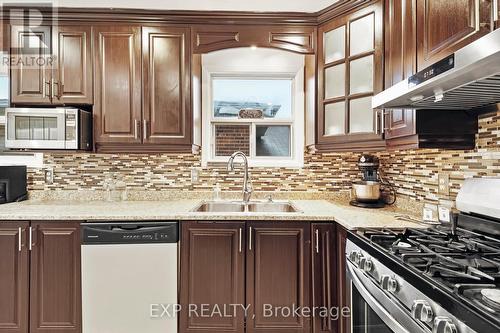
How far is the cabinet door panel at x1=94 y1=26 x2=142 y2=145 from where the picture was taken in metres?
2.35

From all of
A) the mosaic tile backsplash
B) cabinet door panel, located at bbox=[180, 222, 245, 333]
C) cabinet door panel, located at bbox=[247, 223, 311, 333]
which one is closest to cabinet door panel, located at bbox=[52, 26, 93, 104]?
the mosaic tile backsplash

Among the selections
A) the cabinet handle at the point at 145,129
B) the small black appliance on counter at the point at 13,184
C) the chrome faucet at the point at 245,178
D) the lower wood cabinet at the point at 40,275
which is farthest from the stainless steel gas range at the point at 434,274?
the small black appliance on counter at the point at 13,184

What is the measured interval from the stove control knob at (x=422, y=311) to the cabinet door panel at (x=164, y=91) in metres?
1.84

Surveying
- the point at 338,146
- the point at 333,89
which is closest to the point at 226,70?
the point at 333,89

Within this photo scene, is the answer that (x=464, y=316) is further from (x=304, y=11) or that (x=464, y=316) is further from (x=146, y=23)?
(x=146, y=23)

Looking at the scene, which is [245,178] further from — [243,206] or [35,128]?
[35,128]

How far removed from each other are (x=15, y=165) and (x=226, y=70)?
1957 millimetres

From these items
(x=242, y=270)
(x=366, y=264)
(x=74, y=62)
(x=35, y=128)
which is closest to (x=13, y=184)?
(x=35, y=128)

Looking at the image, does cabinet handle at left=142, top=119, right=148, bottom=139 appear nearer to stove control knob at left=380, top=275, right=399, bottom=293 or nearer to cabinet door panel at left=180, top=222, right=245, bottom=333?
cabinet door panel at left=180, top=222, right=245, bottom=333

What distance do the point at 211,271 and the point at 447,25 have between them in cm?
184

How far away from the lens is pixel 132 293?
1.95 meters

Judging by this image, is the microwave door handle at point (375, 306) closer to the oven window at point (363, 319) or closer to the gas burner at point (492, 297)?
the oven window at point (363, 319)

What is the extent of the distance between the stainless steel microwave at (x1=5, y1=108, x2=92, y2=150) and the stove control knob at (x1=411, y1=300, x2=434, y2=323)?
7.41ft

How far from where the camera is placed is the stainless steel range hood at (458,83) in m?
0.86
